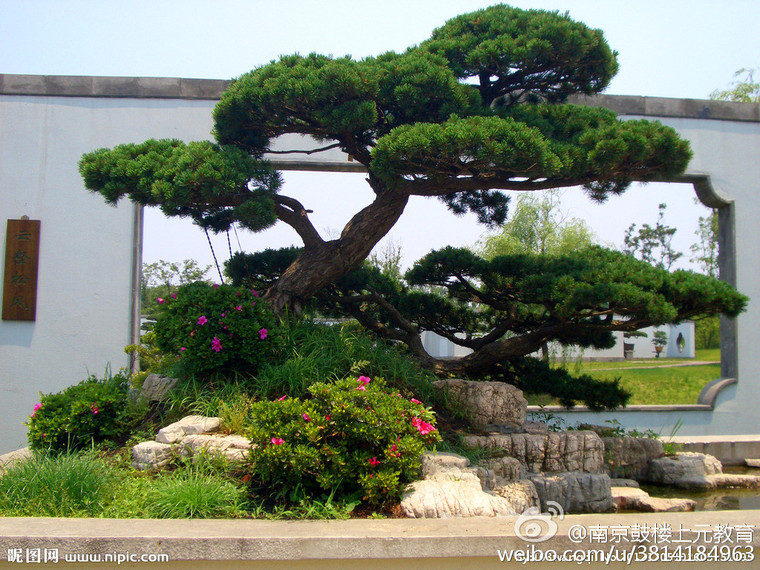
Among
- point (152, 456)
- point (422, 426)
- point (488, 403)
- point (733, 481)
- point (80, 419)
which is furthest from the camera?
point (733, 481)

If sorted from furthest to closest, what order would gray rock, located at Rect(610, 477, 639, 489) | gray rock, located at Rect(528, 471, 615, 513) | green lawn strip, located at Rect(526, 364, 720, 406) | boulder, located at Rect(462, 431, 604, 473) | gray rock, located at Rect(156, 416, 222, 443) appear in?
green lawn strip, located at Rect(526, 364, 720, 406) < gray rock, located at Rect(610, 477, 639, 489) < boulder, located at Rect(462, 431, 604, 473) < gray rock, located at Rect(528, 471, 615, 513) < gray rock, located at Rect(156, 416, 222, 443)

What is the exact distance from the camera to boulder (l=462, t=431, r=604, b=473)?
368 centimetres

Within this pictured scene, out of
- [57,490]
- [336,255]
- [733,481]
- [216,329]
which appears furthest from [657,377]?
[57,490]

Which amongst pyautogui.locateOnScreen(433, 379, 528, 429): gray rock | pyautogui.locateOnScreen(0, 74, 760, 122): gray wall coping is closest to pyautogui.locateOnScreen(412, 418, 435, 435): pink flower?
pyautogui.locateOnScreen(433, 379, 528, 429): gray rock

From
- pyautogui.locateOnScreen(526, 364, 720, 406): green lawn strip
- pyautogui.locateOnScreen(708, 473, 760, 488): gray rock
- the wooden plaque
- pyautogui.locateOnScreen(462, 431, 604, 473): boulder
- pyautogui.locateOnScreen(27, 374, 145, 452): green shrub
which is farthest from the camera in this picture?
pyautogui.locateOnScreen(526, 364, 720, 406): green lawn strip

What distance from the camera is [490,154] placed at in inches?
132

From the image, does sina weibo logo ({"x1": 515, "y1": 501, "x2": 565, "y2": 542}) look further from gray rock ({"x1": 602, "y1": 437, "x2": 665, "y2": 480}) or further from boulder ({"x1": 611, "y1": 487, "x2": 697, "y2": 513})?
gray rock ({"x1": 602, "y1": 437, "x2": 665, "y2": 480})

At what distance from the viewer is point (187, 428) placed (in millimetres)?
3229

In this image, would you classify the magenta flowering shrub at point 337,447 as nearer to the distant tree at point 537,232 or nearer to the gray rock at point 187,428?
the gray rock at point 187,428

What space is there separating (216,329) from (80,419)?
0.90 m

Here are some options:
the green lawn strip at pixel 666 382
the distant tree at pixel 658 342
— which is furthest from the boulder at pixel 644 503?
the distant tree at pixel 658 342

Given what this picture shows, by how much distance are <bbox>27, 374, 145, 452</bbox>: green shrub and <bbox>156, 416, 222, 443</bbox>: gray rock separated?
46 centimetres

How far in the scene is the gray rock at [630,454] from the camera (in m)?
4.42

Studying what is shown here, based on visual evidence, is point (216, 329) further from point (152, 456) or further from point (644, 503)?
point (644, 503)
